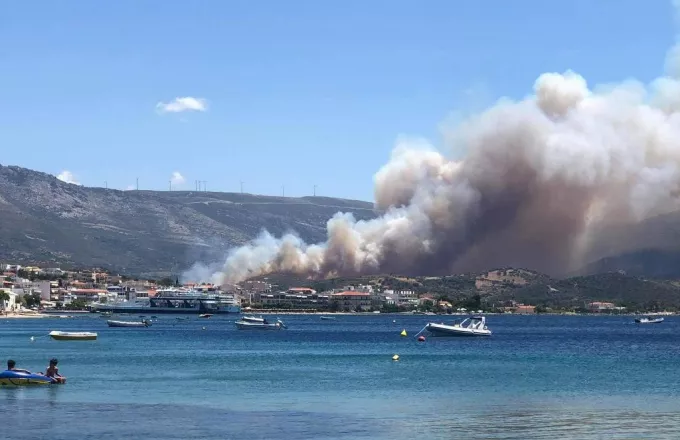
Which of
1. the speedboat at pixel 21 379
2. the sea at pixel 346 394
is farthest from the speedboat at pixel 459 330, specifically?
the speedboat at pixel 21 379

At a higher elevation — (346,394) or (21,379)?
(21,379)

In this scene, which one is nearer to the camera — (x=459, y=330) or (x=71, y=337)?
(x=71, y=337)

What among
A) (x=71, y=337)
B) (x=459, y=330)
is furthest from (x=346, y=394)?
(x=459, y=330)

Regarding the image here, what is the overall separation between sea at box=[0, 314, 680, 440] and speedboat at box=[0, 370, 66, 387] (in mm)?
1683

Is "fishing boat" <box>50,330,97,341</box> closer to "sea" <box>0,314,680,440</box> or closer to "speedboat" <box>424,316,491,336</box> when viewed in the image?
"sea" <box>0,314,680,440</box>

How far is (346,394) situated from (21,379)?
17947 mm

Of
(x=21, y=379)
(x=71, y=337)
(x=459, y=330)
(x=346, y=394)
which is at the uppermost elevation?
(x=459, y=330)

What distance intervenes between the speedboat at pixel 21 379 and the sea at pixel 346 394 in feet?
5.52

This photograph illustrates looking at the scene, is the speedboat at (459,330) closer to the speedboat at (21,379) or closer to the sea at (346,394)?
the sea at (346,394)

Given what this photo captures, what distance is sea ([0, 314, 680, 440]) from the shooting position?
163ft

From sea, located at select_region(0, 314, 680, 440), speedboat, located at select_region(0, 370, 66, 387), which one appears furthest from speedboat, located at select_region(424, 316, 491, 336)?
speedboat, located at select_region(0, 370, 66, 387)

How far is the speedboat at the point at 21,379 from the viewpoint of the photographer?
67312mm

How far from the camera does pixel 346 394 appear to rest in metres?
64.7

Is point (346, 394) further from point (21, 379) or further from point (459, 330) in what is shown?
point (459, 330)
